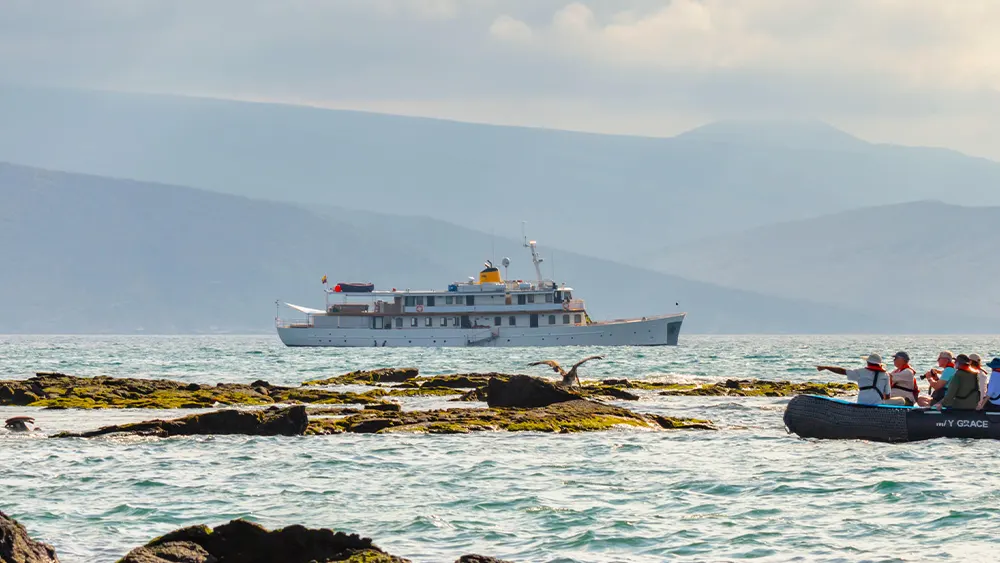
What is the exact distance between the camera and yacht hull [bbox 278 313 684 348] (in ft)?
→ 371

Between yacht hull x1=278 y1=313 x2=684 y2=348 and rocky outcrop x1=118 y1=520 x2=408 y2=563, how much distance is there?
98177 millimetres

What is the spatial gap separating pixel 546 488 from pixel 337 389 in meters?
28.7

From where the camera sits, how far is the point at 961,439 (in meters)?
27.2

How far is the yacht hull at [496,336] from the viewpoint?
113062 millimetres

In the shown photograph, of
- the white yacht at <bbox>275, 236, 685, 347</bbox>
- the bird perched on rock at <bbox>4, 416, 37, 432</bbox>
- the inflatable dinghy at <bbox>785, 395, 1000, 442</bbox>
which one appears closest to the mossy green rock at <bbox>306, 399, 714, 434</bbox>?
the inflatable dinghy at <bbox>785, 395, 1000, 442</bbox>

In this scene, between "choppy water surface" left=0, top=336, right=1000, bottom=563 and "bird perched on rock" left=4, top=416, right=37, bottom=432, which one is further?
"bird perched on rock" left=4, top=416, right=37, bottom=432

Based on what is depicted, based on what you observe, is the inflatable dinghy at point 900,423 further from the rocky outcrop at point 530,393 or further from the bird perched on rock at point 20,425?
the bird perched on rock at point 20,425

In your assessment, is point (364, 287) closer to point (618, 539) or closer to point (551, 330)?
point (551, 330)

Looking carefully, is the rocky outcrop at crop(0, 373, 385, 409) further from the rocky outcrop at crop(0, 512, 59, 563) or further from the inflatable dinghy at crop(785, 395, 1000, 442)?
the rocky outcrop at crop(0, 512, 59, 563)

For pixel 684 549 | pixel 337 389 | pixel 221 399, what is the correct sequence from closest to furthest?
1. pixel 684 549
2. pixel 221 399
3. pixel 337 389

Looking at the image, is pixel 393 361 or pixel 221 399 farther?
pixel 393 361

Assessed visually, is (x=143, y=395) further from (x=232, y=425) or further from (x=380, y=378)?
(x=380, y=378)

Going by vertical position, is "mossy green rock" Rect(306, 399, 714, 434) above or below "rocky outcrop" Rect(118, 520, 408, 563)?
above

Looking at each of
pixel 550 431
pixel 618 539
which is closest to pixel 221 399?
pixel 550 431
